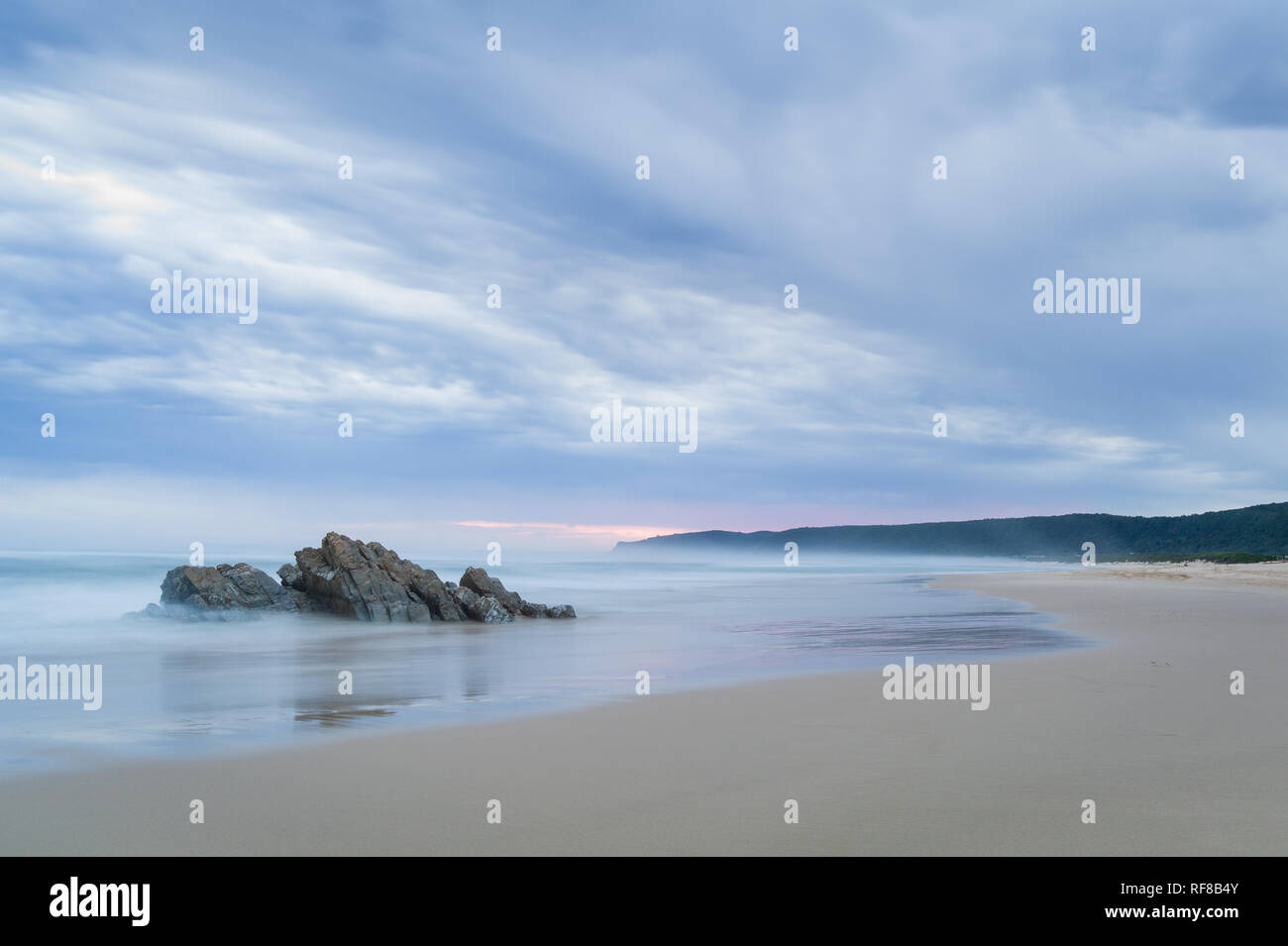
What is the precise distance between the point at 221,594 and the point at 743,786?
1697cm

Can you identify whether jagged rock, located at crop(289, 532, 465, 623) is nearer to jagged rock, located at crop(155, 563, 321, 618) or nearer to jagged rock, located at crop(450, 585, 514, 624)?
jagged rock, located at crop(450, 585, 514, 624)

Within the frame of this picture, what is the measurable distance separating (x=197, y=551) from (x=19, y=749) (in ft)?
41.3

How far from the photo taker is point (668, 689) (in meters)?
9.30

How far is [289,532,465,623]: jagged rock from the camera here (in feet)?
62.8

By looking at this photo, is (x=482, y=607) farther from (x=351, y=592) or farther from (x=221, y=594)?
(x=221, y=594)

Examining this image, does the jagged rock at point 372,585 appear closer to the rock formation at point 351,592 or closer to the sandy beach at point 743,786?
the rock formation at point 351,592

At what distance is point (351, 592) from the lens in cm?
1928

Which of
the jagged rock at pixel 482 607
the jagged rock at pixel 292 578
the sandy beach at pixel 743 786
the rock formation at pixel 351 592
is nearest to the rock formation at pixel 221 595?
the rock formation at pixel 351 592

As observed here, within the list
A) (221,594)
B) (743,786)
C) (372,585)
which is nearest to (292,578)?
(221,594)

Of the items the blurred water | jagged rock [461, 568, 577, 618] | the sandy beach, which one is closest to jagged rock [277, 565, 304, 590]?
the blurred water

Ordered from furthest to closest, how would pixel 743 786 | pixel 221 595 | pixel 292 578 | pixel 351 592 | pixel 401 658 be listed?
pixel 292 578 → pixel 351 592 → pixel 221 595 → pixel 401 658 → pixel 743 786

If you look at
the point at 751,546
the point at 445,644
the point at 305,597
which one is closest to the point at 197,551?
the point at 305,597

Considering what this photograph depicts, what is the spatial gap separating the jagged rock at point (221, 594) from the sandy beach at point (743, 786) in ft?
45.0
